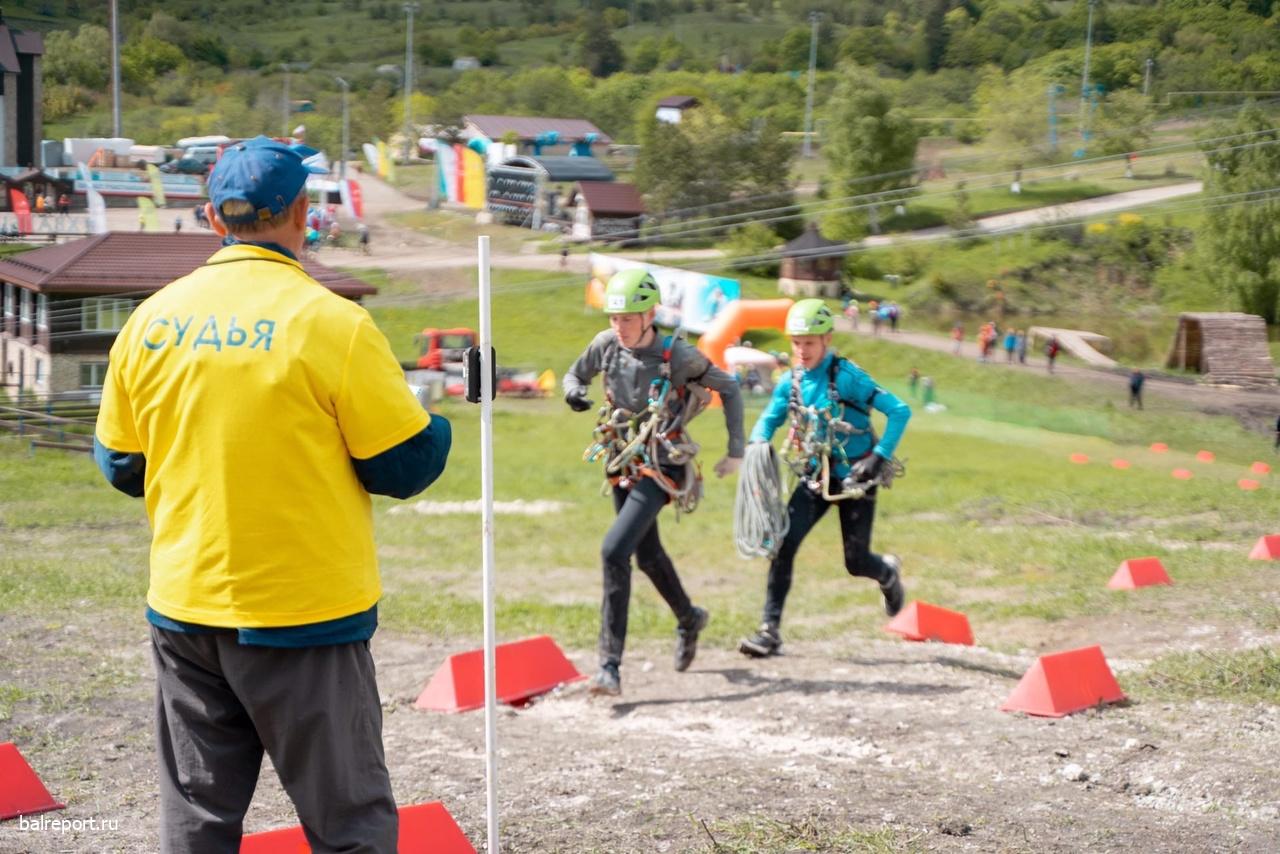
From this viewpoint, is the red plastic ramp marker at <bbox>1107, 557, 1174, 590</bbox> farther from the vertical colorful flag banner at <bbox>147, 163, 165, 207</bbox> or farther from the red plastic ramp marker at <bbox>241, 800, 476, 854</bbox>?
the vertical colorful flag banner at <bbox>147, 163, 165, 207</bbox>

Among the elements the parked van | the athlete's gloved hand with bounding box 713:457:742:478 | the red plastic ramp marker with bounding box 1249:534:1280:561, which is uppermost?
the parked van

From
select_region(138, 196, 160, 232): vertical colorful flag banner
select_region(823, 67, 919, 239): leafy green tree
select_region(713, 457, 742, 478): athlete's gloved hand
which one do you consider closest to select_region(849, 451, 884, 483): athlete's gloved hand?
select_region(713, 457, 742, 478): athlete's gloved hand

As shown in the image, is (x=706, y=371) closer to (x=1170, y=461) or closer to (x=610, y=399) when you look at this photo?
(x=610, y=399)

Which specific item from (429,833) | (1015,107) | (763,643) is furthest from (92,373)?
(1015,107)

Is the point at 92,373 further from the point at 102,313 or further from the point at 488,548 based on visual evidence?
the point at 488,548

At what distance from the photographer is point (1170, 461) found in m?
20.9

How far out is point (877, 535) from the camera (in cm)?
1598

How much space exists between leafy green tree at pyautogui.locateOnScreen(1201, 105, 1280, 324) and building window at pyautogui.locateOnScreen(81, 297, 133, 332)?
17.9 metres

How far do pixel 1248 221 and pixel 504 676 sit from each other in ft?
75.5

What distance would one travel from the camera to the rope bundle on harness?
27.6 ft

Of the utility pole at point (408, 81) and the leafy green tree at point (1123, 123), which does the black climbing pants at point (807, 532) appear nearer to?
the leafy green tree at point (1123, 123)

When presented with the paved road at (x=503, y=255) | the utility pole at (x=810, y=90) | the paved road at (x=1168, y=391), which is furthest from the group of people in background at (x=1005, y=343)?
the utility pole at (x=810, y=90)

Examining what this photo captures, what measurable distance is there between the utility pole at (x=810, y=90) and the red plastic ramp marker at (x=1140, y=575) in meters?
40.5

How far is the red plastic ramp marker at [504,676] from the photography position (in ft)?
23.6
